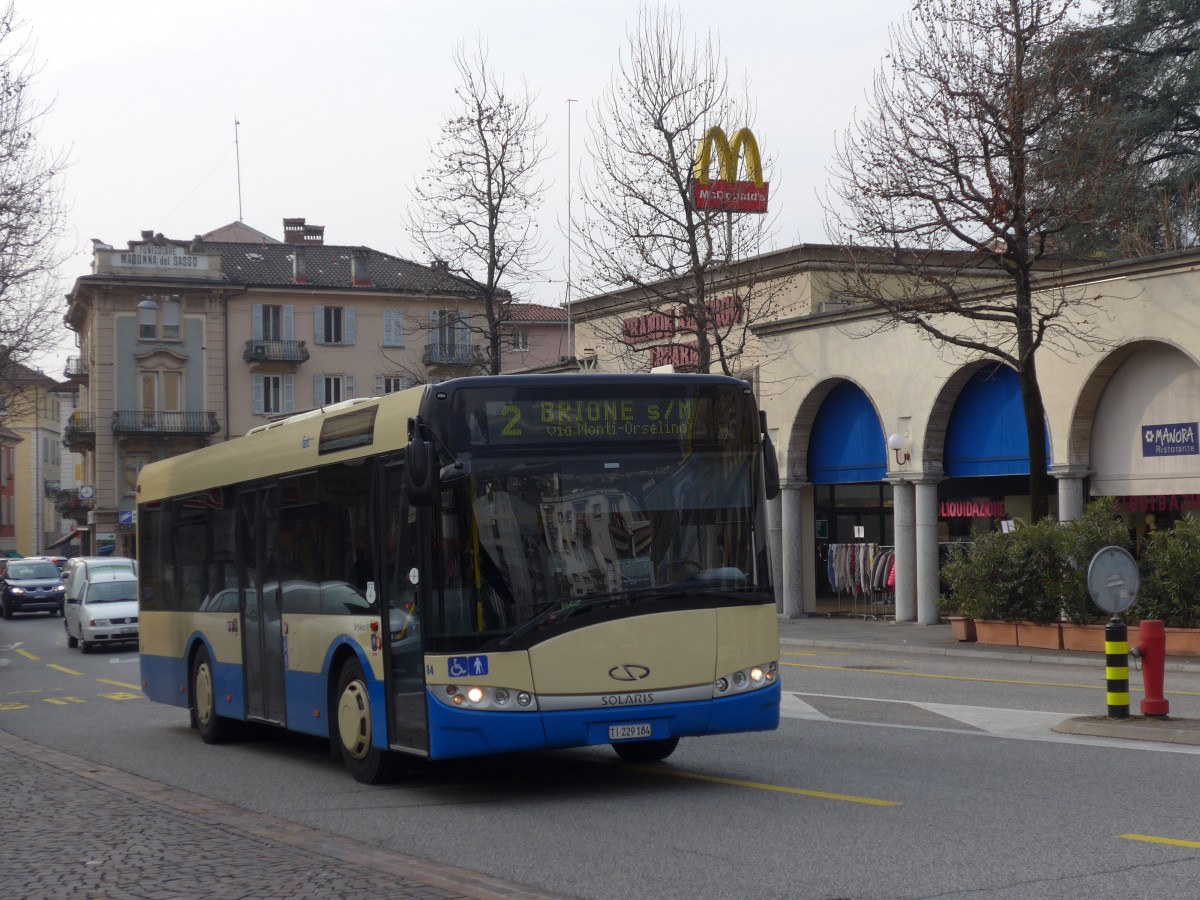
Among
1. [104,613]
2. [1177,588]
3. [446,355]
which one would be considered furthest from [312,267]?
[1177,588]

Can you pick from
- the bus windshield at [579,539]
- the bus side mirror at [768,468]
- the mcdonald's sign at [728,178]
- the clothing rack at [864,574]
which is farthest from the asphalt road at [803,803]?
the mcdonald's sign at [728,178]

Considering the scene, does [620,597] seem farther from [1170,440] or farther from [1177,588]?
[1170,440]

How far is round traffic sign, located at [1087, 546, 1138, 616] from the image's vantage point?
1304 cm

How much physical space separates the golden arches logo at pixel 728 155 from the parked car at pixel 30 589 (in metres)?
28.2

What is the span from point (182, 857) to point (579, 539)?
3.12 meters

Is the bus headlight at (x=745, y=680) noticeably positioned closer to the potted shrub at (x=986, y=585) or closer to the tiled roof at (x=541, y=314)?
the potted shrub at (x=986, y=585)

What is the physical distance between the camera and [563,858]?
852cm

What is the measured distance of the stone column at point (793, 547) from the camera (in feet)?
112

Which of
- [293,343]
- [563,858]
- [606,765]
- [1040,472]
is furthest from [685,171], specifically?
[293,343]

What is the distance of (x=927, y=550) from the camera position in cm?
3031

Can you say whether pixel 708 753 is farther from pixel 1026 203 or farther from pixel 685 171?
pixel 685 171

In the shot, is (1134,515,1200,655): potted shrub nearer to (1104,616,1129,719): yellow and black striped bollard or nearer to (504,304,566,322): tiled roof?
(1104,616,1129,719): yellow and black striped bollard

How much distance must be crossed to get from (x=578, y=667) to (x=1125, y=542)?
1459 cm

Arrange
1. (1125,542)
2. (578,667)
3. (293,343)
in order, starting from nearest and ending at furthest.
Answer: (578,667) → (1125,542) → (293,343)
